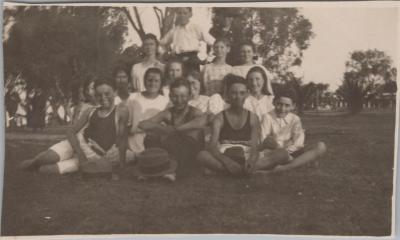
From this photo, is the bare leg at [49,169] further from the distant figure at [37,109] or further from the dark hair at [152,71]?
the dark hair at [152,71]

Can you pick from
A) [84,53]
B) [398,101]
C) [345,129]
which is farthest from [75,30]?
[398,101]

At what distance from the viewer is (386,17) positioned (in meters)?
1.59

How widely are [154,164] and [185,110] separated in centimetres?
19

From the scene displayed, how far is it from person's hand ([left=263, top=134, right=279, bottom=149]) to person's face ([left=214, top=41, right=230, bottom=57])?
0.29 meters

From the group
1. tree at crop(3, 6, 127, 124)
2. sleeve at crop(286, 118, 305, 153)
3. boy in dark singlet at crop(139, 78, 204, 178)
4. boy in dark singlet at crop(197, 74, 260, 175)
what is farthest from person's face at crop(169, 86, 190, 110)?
sleeve at crop(286, 118, 305, 153)

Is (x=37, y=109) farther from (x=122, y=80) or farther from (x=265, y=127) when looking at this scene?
(x=265, y=127)

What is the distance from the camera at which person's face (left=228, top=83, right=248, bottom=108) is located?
1589 millimetres

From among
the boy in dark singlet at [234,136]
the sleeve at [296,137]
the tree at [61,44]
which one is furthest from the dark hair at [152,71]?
the sleeve at [296,137]

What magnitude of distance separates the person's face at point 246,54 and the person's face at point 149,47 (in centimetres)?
27

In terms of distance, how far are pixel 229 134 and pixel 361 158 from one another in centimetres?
42

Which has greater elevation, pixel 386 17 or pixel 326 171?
pixel 386 17

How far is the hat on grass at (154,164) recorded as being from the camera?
1.59m

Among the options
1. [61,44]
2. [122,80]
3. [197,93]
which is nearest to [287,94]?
[197,93]

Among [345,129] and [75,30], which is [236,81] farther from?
[75,30]
